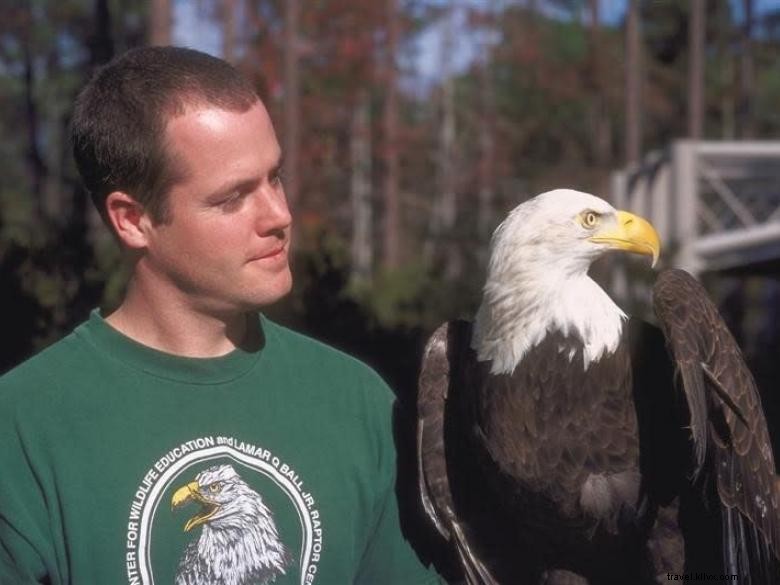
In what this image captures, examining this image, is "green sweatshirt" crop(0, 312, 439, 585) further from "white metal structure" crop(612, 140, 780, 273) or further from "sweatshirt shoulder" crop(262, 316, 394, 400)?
"white metal structure" crop(612, 140, 780, 273)

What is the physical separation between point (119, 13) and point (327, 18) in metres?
4.61

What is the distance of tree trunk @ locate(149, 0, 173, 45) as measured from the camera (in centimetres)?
968

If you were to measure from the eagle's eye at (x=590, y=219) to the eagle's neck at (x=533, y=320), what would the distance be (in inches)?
6.5

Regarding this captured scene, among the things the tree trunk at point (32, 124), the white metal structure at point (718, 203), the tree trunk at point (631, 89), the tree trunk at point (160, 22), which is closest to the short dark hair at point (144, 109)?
the tree trunk at point (160, 22)

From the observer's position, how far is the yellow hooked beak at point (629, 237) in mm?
3812

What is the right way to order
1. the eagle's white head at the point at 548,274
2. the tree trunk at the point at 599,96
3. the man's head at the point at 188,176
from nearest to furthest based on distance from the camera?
the man's head at the point at 188,176
the eagle's white head at the point at 548,274
the tree trunk at the point at 599,96

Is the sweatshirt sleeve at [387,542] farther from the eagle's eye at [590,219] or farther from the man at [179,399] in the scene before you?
the eagle's eye at [590,219]

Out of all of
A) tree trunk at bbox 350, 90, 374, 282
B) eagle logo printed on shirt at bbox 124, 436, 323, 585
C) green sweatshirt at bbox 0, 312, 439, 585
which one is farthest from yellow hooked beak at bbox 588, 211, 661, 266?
tree trunk at bbox 350, 90, 374, 282

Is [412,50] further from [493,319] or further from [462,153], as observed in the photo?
[493,319]

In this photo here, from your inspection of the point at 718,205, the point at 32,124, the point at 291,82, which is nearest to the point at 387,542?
the point at 718,205

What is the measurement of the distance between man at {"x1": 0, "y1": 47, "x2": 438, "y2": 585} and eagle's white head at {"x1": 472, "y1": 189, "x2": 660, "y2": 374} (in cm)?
120

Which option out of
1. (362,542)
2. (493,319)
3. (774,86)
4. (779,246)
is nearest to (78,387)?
(362,542)

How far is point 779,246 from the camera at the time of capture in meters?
15.2

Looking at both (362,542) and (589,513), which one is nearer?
(362,542)
